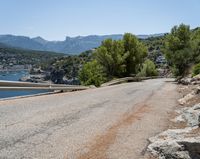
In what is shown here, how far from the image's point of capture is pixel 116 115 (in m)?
11.0

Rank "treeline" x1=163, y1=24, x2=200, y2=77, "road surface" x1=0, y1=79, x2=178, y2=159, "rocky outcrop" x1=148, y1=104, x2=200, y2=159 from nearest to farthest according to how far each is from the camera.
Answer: "rocky outcrop" x1=148, y1=104, x2=200, y2=159, "road surface" x1=0, y1=79, x2=178, y2=159, "treeline" x1=163, y1=24, x2=200, y2=77

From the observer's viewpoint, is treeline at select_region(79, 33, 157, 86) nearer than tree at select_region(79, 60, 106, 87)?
Yes

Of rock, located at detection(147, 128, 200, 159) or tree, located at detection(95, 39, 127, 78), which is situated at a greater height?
rock, located at detection(147, 128, 200, 159)

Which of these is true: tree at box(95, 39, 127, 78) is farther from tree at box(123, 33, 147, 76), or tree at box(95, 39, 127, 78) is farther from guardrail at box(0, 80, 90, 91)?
guardrail at box(0, 80, 90, 91)

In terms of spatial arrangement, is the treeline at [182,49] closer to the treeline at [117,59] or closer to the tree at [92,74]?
the treeline at [117,59]

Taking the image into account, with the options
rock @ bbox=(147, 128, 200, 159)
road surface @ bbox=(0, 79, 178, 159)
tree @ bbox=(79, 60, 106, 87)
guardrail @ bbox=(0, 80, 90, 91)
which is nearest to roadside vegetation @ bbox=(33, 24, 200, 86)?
tree @ bbox=(79, 60, 106, 87)

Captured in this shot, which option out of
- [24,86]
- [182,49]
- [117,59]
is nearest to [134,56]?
[117,59]

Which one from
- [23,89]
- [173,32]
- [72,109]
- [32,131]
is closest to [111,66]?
[173,32]

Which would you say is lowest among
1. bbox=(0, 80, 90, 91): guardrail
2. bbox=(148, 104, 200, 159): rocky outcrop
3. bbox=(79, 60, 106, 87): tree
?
bbox=(79, 60, 106, 87): tree

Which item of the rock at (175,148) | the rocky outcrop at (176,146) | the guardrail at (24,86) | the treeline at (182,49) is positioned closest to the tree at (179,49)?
the treeline at (182,49)

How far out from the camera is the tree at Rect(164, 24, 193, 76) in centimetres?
4825

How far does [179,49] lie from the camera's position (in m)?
51.1

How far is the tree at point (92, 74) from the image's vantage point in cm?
6288

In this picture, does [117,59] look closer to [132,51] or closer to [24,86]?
[132,51]
